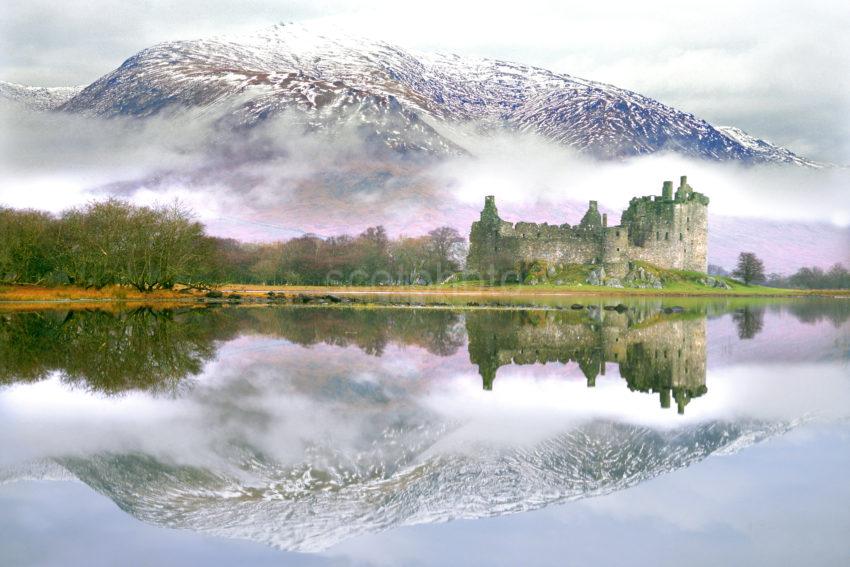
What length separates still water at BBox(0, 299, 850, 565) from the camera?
4.62 m

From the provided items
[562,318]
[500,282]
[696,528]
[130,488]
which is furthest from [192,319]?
[500,282]

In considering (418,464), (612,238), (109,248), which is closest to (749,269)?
(612,238)

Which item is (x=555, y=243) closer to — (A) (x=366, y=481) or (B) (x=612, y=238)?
(B) (x=612, y=238)

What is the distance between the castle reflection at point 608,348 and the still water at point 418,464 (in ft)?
0.48

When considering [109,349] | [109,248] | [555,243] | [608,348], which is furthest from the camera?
[555,243]

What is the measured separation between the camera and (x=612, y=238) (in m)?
68.1

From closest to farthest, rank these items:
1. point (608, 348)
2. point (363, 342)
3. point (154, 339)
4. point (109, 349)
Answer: point (109, 349) < point (608, 348) < point (363, 342) < point (154, 339)

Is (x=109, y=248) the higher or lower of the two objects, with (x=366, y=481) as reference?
higher

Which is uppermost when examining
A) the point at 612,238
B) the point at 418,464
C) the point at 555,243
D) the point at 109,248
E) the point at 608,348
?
the point at 612,238

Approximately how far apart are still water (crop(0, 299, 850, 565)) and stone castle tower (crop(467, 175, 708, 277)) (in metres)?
55.3

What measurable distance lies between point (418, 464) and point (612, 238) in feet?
212

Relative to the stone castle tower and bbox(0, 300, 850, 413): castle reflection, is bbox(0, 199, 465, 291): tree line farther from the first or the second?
the stone castle tower

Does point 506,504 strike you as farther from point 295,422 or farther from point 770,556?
point 295,422

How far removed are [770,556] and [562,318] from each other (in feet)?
68.1
